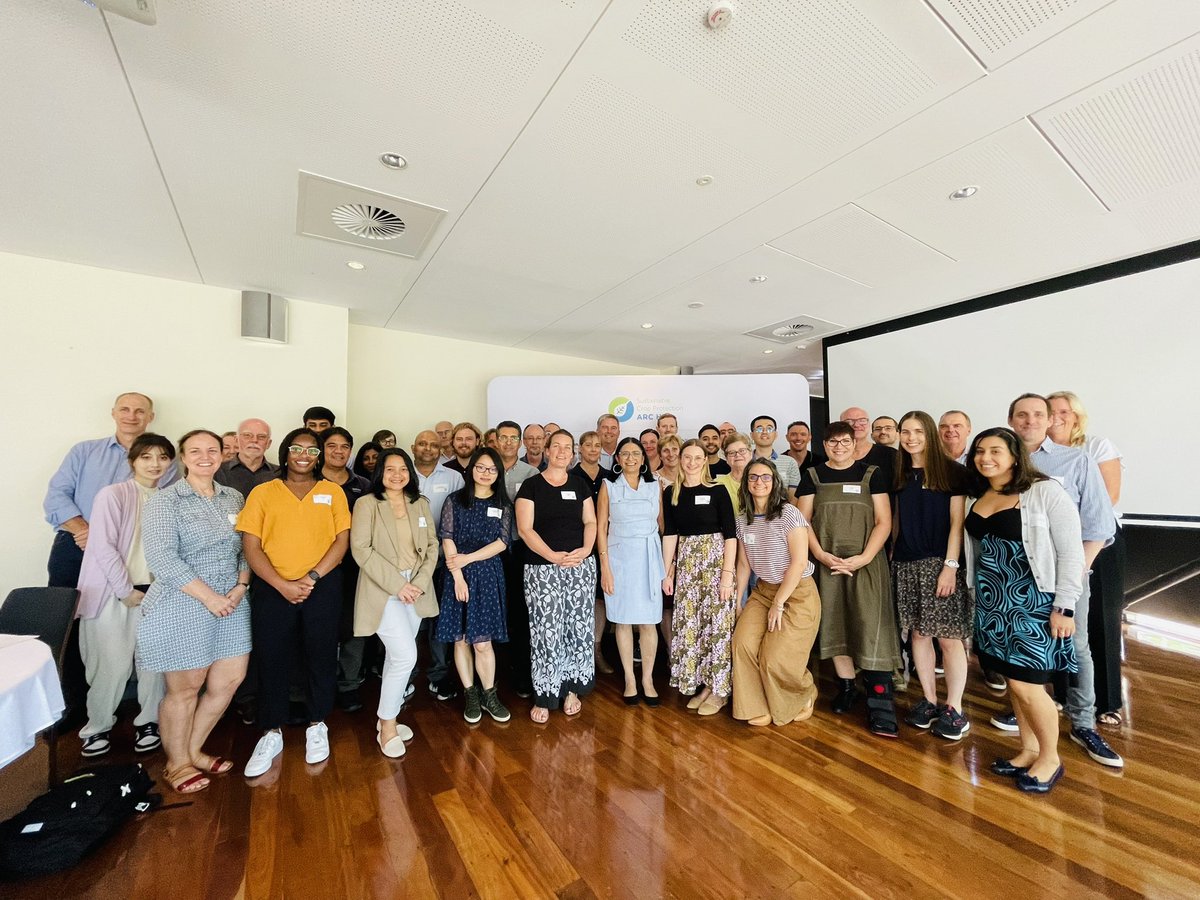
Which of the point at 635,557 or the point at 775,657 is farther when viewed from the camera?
the point at 635,557

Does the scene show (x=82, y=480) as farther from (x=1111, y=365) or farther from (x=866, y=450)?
(x=1111, y=365)

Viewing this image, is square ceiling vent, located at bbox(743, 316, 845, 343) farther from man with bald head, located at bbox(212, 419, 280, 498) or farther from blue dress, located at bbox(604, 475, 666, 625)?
man with bald head, located at bbox(212, 419, 280, 498)

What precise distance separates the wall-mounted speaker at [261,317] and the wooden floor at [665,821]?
9.53ft

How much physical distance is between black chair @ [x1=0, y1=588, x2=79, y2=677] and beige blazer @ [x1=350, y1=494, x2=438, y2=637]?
1.15 metres

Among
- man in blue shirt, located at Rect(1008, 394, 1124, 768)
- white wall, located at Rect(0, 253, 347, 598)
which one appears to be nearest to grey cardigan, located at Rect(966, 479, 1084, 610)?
man in blue shirt, located at Rect(1008, 394, 1124, 768)

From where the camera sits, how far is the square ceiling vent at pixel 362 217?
8.36 ft

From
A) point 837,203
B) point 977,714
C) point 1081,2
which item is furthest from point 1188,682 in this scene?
point 1081,2

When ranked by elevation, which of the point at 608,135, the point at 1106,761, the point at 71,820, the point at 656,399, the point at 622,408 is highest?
the point at 608,135

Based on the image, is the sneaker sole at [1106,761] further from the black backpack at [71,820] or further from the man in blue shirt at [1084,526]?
the black backpack at [71,820]

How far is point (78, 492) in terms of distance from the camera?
3076mm

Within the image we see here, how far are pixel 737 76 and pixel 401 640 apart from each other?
300cm

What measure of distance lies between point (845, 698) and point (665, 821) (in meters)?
1.57

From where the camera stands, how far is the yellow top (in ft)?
7.68

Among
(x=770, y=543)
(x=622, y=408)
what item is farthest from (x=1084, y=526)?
(x=622, y=408)
